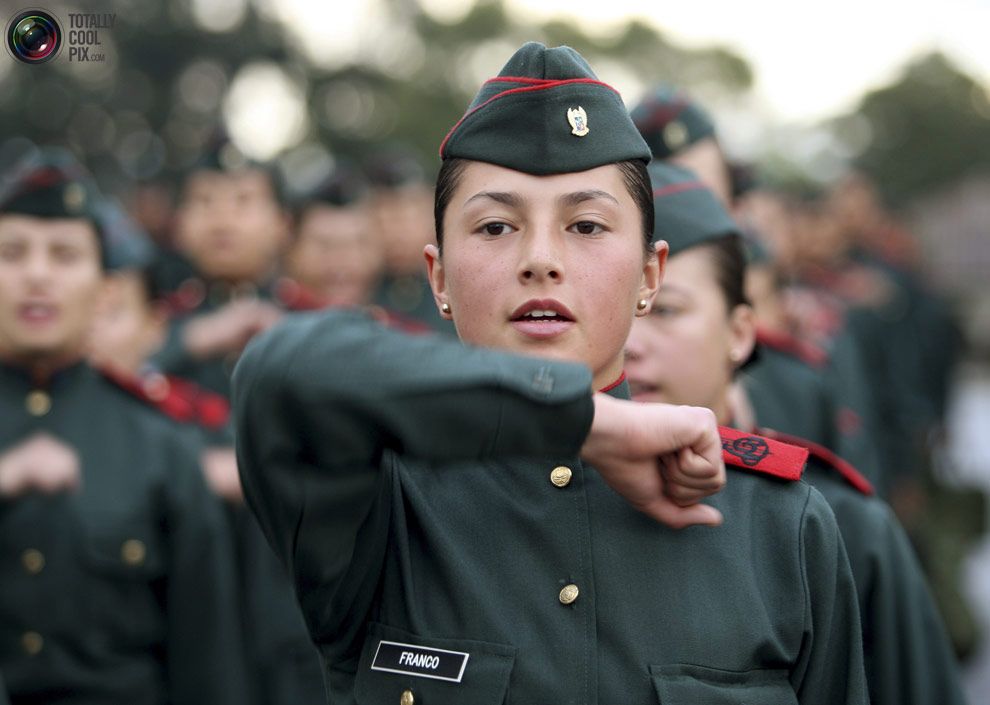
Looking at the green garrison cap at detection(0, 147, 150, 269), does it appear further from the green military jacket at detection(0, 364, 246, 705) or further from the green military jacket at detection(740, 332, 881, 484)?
the green military jacket at detection(740, 332, 881, 484)

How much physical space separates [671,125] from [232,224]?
9.71ft

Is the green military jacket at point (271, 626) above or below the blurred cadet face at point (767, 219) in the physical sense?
below

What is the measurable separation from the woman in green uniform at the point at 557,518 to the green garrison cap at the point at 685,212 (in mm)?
908

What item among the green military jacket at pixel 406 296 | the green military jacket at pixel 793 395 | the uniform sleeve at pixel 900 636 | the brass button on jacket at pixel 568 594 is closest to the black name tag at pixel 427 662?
the brass button on jacket at pixel 568 594

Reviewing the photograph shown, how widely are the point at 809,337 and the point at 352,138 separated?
1263 inches

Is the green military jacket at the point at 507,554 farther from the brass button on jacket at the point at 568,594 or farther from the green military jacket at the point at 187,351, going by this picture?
the green military jacket at the point at 187,351

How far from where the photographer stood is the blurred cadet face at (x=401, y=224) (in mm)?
9812

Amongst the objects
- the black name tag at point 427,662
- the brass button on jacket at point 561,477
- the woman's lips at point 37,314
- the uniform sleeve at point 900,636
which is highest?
the woman's lips at point 37,314

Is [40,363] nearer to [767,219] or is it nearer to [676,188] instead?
[676,188]

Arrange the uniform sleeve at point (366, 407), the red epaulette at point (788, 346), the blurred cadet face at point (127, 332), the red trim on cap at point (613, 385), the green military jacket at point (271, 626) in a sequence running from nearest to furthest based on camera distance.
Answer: the uniform sleeve at point (366, 407), the red trim on cap at point (613, 385), the red epaulette at point (788, 346), the green military jacket at point (271, 626), the blurred cadet face at point (127, 332)

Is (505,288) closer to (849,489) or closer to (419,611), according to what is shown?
(419,611)

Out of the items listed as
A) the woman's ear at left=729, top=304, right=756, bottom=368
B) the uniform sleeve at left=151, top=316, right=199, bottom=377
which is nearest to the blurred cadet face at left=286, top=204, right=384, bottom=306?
the uniform sleeve at left=151, top=316, right=199, bottom=377

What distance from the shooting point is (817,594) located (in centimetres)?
242

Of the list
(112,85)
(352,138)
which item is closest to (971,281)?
(352,138)
